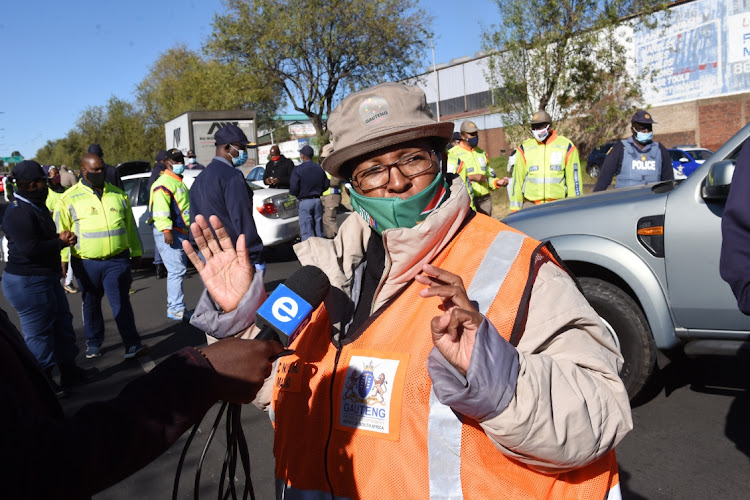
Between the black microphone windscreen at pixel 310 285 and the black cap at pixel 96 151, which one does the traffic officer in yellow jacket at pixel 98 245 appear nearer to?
the black cap at pixel 96 151

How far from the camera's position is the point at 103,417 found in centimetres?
111

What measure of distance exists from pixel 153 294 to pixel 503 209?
9.85 metres

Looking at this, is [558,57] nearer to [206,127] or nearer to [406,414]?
[206,127]

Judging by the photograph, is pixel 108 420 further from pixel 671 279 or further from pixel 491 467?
pixel 671 279

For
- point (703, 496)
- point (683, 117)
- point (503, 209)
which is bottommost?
point (703, 496)

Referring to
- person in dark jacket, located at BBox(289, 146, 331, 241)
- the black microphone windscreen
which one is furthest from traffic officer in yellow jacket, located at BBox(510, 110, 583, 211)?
the black microphone windscreen

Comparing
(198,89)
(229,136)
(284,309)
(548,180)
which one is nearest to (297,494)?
(284,309)

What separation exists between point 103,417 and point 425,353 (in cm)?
73

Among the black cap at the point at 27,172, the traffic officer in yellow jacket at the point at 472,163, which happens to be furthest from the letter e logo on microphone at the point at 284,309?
the traffic officer in yellow jacket at the point at 472,163

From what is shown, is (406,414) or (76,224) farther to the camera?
(76,224)

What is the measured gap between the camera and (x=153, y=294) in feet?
33.3

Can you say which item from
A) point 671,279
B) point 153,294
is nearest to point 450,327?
point 671,279

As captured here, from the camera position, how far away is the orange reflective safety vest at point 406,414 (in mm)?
1431

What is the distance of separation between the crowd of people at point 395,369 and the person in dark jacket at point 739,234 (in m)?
0.85
